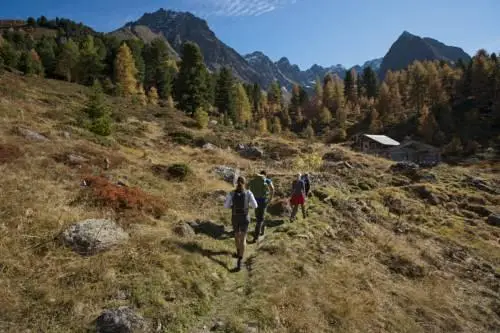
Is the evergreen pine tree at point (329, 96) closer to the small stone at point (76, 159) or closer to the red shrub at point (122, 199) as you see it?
the small stone at point (76, 159)

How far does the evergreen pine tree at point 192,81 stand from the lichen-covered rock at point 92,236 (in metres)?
49.3

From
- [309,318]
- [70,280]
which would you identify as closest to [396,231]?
[309,318]

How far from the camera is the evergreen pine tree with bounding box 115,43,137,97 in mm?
68162

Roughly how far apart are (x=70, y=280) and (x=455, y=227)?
945 inches

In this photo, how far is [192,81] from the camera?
60406 mm

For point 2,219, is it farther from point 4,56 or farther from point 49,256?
point 4,56

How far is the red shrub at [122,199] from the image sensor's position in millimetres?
13664

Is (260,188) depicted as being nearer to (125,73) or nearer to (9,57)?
(9,57)

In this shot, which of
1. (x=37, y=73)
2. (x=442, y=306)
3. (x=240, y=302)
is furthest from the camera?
(x=37, y=73)

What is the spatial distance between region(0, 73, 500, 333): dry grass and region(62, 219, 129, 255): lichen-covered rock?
1.04 feet

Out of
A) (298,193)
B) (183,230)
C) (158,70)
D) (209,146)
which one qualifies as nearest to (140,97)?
(158,70)

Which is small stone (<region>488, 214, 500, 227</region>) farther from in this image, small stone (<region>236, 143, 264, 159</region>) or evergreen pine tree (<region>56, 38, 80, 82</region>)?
evergreen pine tree (<region>56, 38, 80, 82</region>)

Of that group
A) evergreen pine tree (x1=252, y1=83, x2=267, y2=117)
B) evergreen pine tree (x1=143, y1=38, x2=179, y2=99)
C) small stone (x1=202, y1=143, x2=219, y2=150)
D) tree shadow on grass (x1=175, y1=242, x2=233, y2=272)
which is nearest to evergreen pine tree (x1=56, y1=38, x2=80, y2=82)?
evergreen pine tree (x1=143, y1=38, x2=179, y2=99)

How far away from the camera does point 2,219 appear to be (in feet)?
36.4
